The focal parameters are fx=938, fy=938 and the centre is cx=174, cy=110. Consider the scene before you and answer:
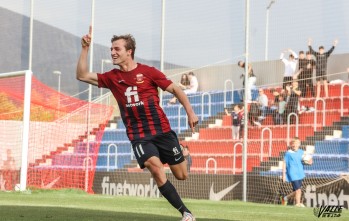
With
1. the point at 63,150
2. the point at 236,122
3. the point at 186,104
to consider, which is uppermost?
the point at 236,122

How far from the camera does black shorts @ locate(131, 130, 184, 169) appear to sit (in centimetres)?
1021

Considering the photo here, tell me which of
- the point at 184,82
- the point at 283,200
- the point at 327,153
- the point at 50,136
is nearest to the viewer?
A: the point at 283,200

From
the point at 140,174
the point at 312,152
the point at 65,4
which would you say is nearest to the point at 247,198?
the point at 312,152

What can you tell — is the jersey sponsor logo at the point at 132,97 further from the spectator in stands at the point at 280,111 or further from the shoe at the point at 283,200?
the spectator in stands at the point at 280,111

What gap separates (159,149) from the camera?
410 inches

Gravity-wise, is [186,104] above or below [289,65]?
below

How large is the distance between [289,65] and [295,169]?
3.18m

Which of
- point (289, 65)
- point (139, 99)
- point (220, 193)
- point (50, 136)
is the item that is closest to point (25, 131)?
point (50, 136)

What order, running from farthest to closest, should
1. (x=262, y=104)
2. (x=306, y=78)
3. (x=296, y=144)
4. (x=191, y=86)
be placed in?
(x=191, y=86)
(x=262, y=104)
(x=306, y=78)
(x=296, y=144)

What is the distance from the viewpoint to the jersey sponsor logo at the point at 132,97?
10.3 metres

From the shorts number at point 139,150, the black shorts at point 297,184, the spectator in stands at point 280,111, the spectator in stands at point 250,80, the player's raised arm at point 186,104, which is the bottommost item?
the black shorts at point 297,184

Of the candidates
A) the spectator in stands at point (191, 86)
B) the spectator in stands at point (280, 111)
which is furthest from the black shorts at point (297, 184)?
the spectator in stands at point (191, 86)

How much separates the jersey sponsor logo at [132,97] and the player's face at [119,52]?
355mm

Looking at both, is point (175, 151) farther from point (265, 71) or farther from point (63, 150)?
point (63, 150)
